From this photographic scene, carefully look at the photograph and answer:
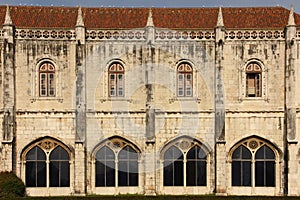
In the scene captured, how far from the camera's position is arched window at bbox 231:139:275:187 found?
29797 mm

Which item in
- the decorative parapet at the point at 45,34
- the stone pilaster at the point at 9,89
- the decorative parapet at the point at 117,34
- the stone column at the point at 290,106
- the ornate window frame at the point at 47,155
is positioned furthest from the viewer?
the decorative parapet at the point at 117,34

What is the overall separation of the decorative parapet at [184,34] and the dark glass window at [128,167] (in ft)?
23.6

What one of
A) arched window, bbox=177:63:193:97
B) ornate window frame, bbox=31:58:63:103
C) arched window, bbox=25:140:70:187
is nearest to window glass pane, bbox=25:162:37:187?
arched window, bbox=25:140:70:187

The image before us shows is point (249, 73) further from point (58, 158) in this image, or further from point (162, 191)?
point (58, 158)

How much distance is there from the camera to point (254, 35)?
1171 inches

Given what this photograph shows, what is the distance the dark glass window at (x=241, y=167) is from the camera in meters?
29.8

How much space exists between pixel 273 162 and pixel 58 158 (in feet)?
43.3

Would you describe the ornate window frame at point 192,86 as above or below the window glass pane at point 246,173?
above

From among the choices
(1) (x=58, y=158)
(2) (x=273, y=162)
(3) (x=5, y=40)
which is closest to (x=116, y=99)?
(1) (x=58, y=158)

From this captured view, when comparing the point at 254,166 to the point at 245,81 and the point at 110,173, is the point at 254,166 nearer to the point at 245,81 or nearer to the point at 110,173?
the point at 245,81

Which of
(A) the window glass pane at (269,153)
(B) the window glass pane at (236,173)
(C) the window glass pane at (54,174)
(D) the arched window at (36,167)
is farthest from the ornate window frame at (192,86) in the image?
(D) the arched window at (36,167)

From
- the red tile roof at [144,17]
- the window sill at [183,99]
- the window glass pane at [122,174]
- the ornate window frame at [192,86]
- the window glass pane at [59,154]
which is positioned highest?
the red tile roof at [144,17]

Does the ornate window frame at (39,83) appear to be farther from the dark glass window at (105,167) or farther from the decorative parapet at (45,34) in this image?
the dark glass window at (105,167)

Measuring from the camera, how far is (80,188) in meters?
28.8
